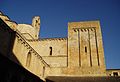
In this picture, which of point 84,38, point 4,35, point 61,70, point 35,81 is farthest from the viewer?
point 84,38

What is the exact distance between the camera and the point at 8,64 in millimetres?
12766

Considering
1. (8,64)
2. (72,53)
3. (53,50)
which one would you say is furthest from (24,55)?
(72,53)

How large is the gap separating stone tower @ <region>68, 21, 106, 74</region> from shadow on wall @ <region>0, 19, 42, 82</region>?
989cm

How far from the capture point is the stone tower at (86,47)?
25.2 m

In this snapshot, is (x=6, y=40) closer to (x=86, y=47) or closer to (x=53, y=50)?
(x=53, y=50)

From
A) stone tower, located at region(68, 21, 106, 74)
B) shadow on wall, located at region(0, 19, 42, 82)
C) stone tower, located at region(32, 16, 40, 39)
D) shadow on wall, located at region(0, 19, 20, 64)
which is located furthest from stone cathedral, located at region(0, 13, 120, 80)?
stone tower, located at region(32, 16, 40, 39)

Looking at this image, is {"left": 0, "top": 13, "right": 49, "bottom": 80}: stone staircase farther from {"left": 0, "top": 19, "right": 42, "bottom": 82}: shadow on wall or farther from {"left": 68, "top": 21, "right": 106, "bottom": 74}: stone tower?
{"left": 68, "top": 21, "right": 106, "bottom": 74}: stone tower

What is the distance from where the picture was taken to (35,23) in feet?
124

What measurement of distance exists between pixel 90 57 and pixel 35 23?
17.2 m

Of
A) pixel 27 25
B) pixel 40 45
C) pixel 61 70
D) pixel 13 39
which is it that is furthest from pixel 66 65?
pixel 27 25

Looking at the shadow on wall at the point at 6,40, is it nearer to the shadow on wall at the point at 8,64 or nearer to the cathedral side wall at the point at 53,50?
the shadow on wall at the point at 8,64

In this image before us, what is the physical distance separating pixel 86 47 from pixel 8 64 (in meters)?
16.4

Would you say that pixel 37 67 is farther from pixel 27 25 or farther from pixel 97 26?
→ pixel 27 25

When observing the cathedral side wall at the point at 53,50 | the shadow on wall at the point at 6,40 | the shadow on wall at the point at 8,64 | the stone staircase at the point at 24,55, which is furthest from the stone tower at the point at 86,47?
the shadow on wall at the point at 6,40
